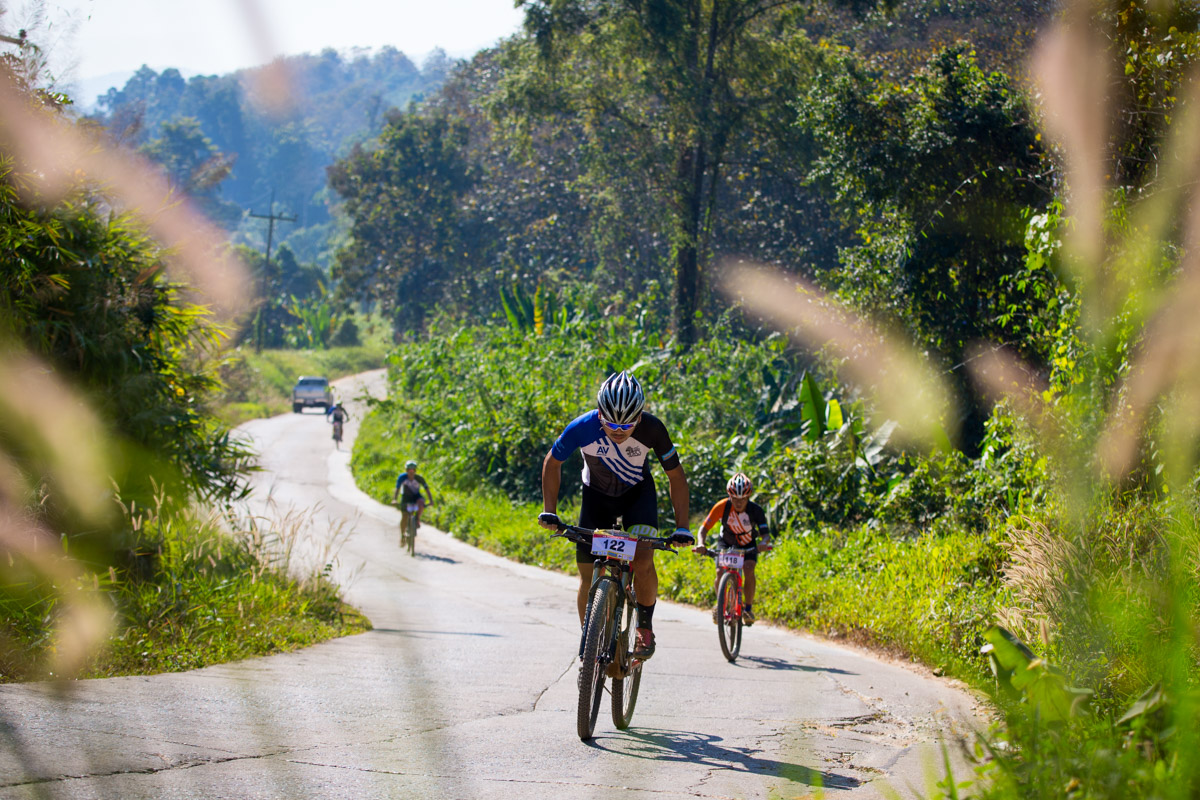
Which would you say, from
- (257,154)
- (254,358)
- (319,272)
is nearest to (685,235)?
(254,358)

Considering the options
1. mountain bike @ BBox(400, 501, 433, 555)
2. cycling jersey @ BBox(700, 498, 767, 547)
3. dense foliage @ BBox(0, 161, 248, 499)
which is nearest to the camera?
dense foliage @ BBox(0, 161, 248, 499)

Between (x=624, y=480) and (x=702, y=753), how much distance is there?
5.38 ft

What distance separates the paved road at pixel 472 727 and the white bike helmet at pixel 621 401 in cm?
179

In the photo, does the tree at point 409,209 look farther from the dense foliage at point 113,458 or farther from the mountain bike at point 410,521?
the dense foliage at point 113,458

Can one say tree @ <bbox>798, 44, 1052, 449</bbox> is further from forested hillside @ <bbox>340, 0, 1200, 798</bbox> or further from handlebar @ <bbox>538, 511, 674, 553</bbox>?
handlebar @ <bbox>538, 511, 674, 553</bbox>

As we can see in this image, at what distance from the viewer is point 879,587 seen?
11.5 metres

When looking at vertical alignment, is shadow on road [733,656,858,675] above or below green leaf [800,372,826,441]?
below

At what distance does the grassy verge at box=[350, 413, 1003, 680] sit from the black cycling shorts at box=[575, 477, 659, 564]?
3.27m

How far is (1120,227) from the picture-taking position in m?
10.5

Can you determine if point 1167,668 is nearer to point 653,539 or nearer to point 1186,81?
point 653,539

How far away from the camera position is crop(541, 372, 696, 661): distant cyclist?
20.5 ft

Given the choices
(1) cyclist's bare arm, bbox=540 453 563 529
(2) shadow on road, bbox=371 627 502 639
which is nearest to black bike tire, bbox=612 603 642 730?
(1) cyclist's bare arm, bbox=540 453 563 529

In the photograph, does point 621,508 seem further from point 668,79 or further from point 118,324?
point 668,79

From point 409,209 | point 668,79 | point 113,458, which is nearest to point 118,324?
point 113,458
